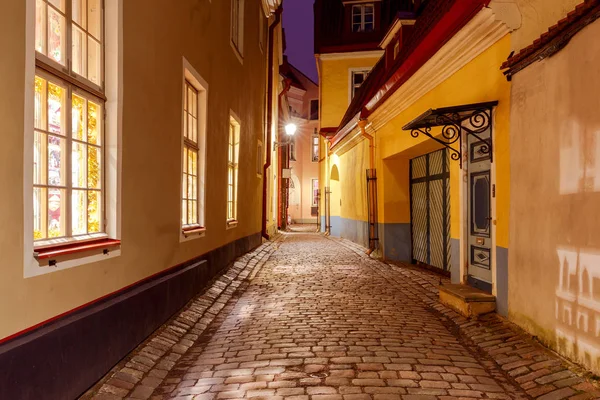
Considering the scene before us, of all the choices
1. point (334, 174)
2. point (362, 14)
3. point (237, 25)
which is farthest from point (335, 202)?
point (237, 25)

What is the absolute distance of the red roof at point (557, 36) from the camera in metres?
3.82

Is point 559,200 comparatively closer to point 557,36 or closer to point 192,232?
point 557,36

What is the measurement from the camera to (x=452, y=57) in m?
7.20

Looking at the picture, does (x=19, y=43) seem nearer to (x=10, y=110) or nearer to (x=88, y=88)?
(x=10, y=110)

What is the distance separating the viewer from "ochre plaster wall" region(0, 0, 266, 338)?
2848 mm

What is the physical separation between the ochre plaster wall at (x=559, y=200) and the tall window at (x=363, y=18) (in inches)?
709

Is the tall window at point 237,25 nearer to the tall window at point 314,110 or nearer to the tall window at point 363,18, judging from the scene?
the tall window at point 363,18

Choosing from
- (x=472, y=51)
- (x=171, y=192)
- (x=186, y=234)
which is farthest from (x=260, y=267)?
(x=472, y=51)

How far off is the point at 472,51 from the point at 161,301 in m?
5.16

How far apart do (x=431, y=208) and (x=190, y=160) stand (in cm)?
553

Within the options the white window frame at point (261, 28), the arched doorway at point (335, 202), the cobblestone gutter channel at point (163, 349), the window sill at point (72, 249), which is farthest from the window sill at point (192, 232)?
the arched doorway at point (335, 202)

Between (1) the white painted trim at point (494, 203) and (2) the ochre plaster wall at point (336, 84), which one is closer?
(1) the white painted trim at point (494, 203)

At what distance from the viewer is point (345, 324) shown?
19.2 feet

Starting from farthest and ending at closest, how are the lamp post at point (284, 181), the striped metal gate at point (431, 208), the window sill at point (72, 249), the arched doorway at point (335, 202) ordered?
the lamp post at point (284, 181)
the arched doorway at point (335, 202)
the striped metal gate at point (431, 208)
the window sill at point (72, 249)
